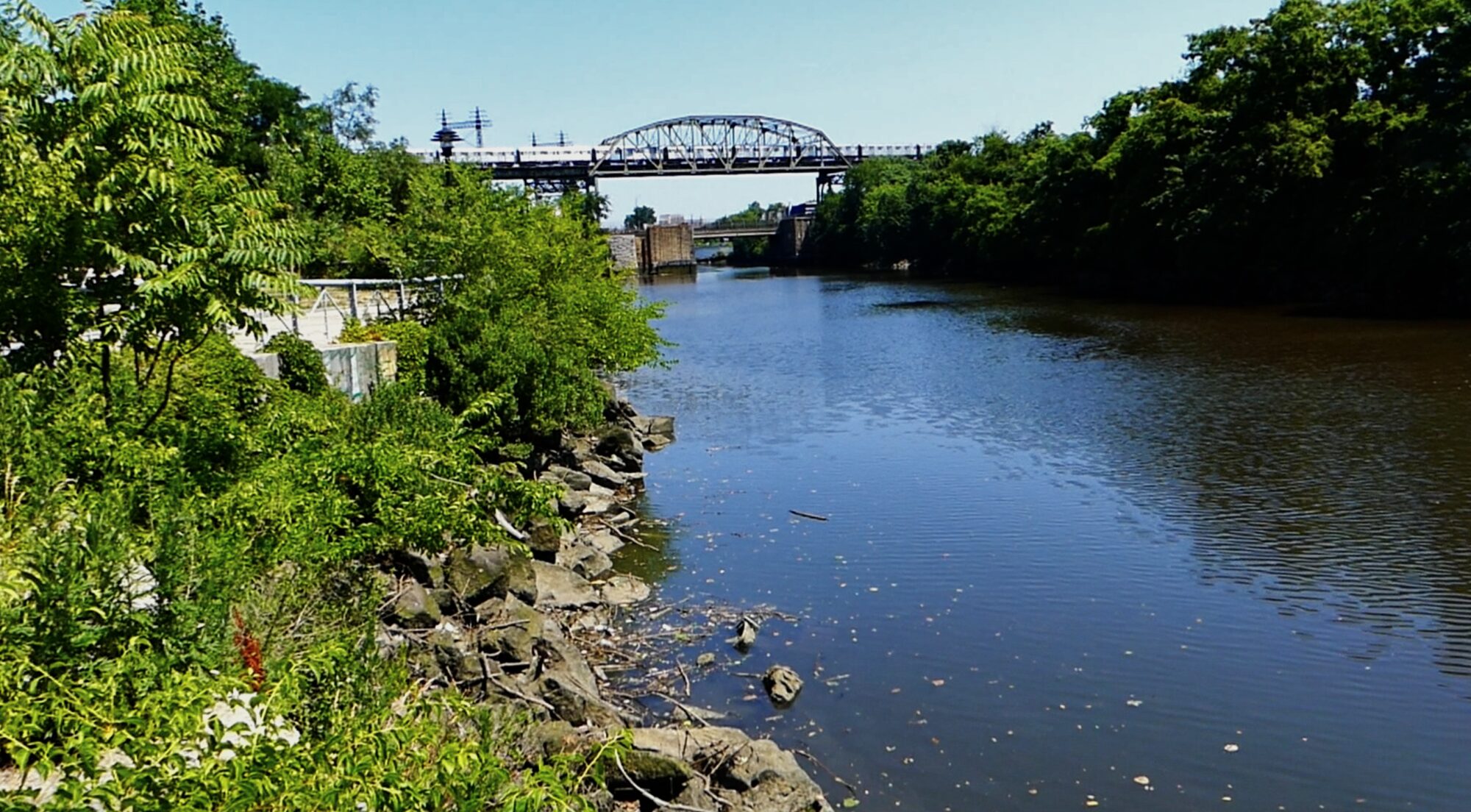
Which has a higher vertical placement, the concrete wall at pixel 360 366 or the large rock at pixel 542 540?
the concrete wall at pixel 360 366

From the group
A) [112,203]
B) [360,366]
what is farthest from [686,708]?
[360,366]

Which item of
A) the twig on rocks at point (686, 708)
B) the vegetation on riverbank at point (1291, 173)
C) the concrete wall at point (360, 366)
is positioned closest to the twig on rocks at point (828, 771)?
the twig on rocks at point (686, 708)

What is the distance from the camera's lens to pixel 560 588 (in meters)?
15.0

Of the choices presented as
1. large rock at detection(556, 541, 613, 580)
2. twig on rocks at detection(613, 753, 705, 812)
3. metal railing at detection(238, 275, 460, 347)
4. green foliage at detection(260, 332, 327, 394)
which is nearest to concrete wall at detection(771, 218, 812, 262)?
metal railing at detection(238, 275, 460, 347)

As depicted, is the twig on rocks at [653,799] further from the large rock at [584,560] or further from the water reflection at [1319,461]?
the water reflection at [1319,461]

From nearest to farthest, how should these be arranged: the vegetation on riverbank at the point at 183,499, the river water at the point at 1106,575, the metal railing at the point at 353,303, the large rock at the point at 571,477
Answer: the vegetation on riverbank at the point at 183,499
the river water at the point at 1106,575
the metal railing at the point at 353,303
the large rock at the point at 571,477

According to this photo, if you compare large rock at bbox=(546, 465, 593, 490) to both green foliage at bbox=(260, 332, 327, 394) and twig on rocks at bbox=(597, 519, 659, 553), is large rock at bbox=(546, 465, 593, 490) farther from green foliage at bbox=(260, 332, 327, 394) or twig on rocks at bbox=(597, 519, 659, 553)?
green foliage at bbox=(260, 332, 327, 394)

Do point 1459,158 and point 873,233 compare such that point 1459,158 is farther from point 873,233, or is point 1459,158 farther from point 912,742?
point 873,233

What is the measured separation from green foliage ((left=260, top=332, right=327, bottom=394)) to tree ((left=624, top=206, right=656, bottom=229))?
150151 mm

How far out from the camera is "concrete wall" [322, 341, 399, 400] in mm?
16672

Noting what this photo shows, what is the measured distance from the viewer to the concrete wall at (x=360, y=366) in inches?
656

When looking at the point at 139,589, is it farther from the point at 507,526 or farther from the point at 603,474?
the point at 603,474

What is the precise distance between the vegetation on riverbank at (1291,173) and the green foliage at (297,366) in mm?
40950

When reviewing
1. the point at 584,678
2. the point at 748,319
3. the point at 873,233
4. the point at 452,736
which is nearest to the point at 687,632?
the point at 584,678
